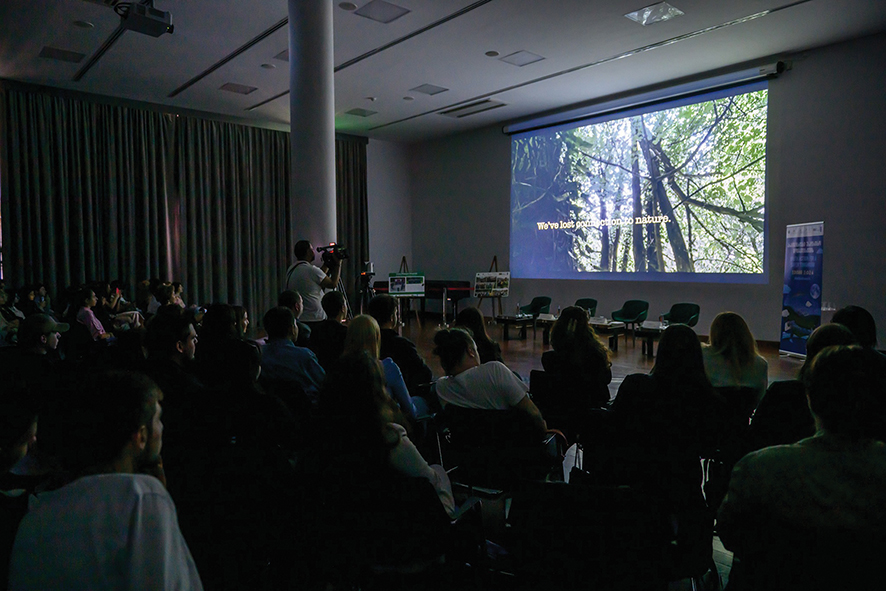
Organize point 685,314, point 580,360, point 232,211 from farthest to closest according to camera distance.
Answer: point 232,211 < point 685,314 < point 580,360

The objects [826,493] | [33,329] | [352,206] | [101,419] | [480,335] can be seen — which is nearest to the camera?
[101,419]

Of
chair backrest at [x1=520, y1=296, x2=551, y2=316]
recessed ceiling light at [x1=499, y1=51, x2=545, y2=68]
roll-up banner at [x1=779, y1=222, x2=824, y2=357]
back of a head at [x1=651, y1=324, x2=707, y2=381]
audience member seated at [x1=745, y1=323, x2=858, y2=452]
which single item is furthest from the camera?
chair backrest at [x1=520, y1=296, x2=551, y2=316]

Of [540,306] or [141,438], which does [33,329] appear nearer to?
[141,438]

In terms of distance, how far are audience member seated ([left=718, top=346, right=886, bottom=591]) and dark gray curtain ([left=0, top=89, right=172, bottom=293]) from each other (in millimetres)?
9775

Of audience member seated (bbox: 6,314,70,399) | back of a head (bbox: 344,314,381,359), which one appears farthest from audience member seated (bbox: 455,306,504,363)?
audience member seated (bbox: 6,314,70,399)

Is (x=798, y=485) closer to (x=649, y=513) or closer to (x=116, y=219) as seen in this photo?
(x=649, y=513)

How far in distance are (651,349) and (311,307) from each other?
192 inches

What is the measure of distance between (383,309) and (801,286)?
6.11 m

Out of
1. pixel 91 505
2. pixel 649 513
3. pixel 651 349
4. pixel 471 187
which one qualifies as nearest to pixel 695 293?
pixel 651 349

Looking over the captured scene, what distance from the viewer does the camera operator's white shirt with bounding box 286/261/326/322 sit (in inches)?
181

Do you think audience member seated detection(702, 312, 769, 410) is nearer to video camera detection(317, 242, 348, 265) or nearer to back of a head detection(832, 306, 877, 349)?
back of a head detection(832, 306, 877, 349)

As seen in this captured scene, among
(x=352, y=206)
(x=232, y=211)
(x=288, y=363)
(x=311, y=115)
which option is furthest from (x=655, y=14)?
(x=232, y=211)

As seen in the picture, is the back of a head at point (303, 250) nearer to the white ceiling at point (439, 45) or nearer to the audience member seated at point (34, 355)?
the audience member seated at point (34, 355)

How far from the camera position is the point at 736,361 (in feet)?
9.11
